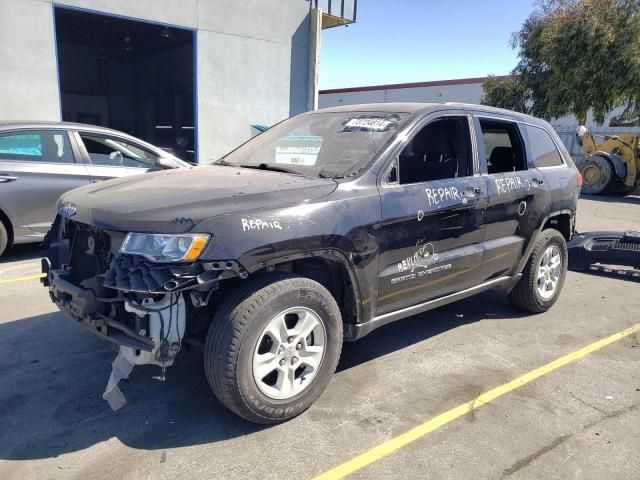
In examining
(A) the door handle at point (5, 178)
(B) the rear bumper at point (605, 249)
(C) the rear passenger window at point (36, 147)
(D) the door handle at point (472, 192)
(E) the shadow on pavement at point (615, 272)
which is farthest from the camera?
(E) the shadow on pavement at point (615, 272)

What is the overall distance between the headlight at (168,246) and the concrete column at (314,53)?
13.8m

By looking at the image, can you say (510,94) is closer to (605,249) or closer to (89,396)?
(605,249)

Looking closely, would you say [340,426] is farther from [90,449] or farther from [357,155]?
[357,155]

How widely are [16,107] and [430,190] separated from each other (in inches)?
412

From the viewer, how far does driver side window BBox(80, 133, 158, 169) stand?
6.74 meters

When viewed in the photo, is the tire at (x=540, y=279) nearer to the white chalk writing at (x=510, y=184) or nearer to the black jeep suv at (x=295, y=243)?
the black jeep suv at (x=295, y=243)

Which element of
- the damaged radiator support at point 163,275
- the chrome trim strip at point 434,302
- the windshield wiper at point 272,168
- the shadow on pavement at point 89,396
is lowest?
the shadow on pavement at point 89,396

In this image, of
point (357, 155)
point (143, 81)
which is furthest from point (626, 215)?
point (143, 81)

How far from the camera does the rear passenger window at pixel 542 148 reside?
4.89 m

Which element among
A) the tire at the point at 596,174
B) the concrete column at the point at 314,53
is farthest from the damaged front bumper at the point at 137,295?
the tire at the point at 596,174

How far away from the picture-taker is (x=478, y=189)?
4.06 metres

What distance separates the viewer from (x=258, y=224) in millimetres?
2840

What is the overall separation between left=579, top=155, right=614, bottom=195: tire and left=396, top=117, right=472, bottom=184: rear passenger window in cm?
1431

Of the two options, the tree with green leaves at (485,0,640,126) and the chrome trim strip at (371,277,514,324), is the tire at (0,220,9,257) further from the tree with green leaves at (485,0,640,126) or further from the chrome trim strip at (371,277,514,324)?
the tree with green leaves at (485,0,640,126)
